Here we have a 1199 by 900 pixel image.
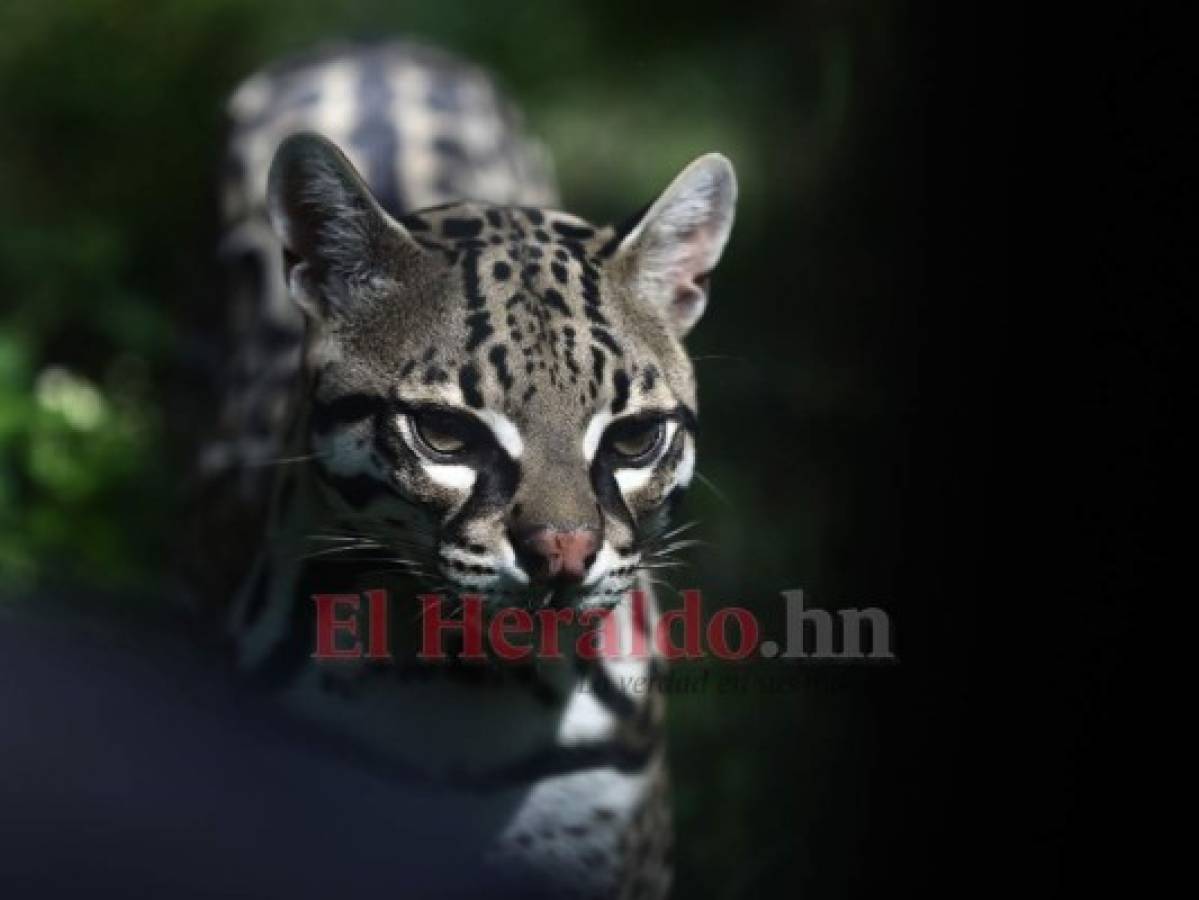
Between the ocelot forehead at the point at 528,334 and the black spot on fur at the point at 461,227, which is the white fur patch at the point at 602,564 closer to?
the ocelot forehead at the point at 528,334

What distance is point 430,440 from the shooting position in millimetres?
3121

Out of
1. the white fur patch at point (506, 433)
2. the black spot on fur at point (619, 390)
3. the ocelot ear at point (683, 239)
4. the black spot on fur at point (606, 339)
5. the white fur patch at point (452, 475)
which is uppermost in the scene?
the ocelot ear at point (683, 239)

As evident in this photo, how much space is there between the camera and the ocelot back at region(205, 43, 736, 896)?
3051 mm

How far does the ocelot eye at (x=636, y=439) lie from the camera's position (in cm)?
312

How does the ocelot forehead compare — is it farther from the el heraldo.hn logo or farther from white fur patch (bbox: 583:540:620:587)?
the el heraldo.hn logo

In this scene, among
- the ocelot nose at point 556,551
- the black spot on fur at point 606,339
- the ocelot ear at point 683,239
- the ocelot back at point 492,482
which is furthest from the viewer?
the ocelot ear at point 683,239

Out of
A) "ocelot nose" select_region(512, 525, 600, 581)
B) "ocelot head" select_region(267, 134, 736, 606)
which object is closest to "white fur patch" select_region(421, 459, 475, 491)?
"ocelot head" select_region(267, 134, 736, 606)

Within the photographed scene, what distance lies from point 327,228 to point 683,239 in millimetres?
584

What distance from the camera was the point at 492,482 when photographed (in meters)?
3.05

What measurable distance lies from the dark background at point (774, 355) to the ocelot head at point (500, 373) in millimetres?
421

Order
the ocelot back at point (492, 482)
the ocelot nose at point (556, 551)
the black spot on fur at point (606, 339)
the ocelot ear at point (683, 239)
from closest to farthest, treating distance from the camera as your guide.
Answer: the ocelot nose at point (556, 551), the ocelot back at point (492, 482), the black spot on fur at point (606, 339), the ocelot ear at point (683, 239)

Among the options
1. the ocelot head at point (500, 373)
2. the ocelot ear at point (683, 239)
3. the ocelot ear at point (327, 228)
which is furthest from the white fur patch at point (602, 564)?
the ocelot ear at point (327, 228)

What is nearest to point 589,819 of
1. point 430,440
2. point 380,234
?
point 430,440

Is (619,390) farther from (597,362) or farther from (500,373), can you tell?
(500,373)
